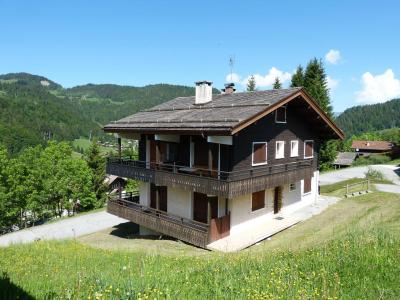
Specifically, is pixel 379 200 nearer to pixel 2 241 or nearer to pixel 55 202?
pixel 2 241

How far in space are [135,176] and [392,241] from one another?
15790 mm

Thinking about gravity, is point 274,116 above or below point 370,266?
above

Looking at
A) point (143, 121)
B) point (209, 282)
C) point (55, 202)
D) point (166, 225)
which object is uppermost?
point (143, 121)

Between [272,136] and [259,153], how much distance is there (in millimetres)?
1727

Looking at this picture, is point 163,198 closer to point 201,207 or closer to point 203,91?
point 201,207

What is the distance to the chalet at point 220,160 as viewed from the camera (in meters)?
17.3

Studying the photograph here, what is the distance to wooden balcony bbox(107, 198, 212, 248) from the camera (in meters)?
17.1

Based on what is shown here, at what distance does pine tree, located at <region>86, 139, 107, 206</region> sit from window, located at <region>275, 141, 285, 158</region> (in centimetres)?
3584

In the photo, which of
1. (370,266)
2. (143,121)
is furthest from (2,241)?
(370,266)

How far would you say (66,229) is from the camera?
27.6 m

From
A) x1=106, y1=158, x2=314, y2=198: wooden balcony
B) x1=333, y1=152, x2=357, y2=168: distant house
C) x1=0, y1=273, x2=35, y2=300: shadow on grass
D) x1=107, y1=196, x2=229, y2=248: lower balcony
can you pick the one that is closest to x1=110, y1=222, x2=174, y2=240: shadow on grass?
x1=107, y1=196, x2=229, y2=248: lower balcony

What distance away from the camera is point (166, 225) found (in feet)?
61.3

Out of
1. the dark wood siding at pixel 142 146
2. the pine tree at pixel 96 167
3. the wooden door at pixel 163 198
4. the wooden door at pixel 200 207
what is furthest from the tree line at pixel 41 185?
the wooden door at pixel 200 207

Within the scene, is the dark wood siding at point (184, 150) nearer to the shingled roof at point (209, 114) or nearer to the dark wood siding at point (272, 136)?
the shingled roof at point (209, 114)
